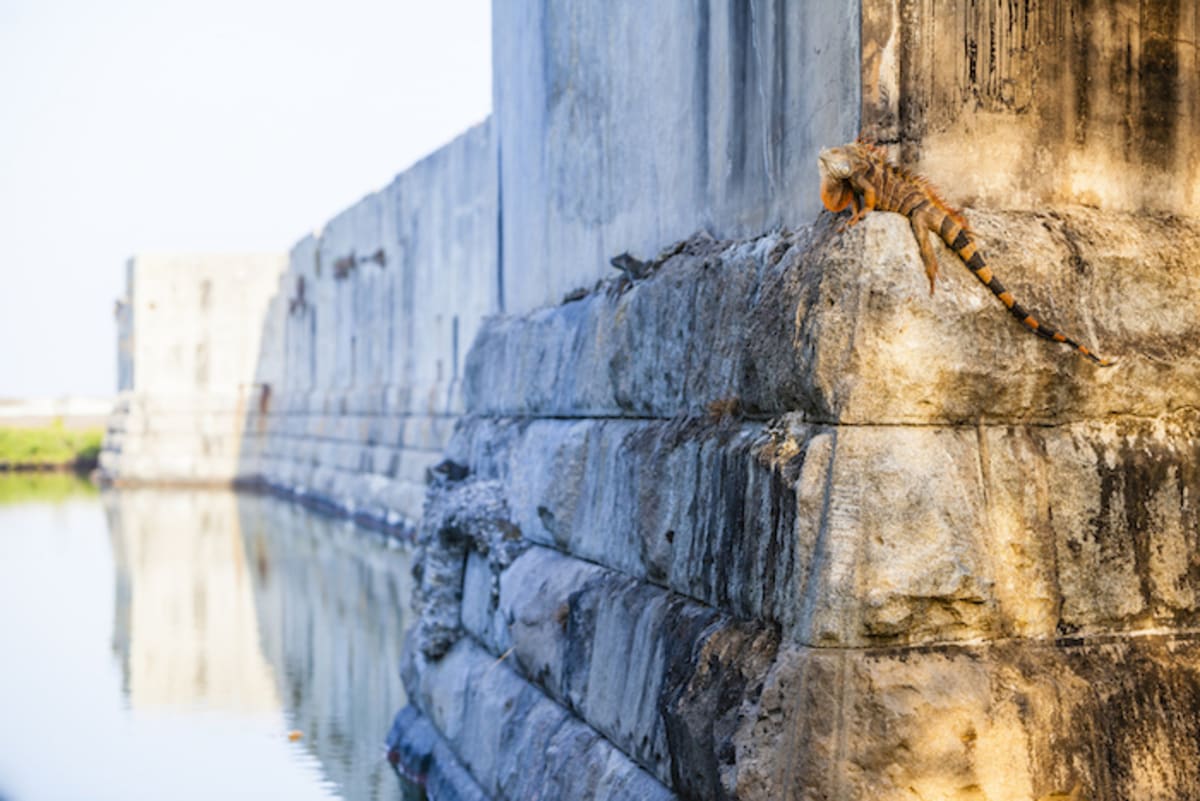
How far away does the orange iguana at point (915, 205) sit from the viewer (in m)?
3.14

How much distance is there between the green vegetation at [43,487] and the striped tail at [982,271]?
22614 mm

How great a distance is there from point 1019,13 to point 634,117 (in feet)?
5.96

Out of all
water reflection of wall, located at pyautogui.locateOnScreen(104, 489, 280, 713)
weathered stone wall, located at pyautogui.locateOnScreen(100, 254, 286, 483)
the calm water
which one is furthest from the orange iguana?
weathered stone wall, located at pyautogui.locateOnScreen(100, 254, 286, 483)

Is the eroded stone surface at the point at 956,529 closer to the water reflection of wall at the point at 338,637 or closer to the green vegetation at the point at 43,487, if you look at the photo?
the water reflection of wall at the point at 338,637

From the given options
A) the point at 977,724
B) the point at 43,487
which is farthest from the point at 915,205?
the point at 43,487

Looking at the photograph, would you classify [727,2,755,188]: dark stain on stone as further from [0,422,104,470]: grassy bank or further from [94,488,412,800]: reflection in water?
[0,422,104,470]: grassy bank

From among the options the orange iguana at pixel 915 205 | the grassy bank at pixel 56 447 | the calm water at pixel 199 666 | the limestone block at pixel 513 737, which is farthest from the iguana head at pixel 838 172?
the grassy bank at pixel 56 447

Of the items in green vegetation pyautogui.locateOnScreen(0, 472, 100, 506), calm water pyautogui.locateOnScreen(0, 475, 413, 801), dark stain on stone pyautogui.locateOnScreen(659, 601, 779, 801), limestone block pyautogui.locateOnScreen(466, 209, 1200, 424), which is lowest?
calm water pyautogui.locateOnScreen(0, 475, 413, 801)

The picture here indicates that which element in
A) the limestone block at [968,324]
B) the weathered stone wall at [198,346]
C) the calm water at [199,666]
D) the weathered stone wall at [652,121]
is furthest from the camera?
the weathered stone wall at [198,346]

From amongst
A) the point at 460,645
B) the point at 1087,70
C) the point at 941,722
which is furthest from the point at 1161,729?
the point at 460,645

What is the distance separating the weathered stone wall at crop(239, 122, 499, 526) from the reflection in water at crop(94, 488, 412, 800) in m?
1.47

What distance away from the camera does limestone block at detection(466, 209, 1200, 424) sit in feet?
10.2

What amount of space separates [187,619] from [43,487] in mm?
19244

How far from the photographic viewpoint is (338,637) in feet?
33.7
